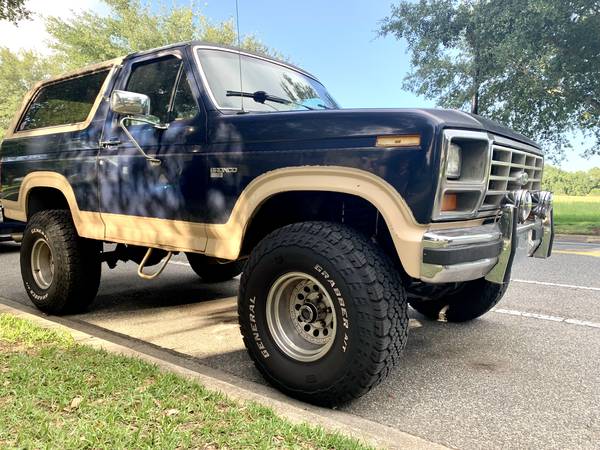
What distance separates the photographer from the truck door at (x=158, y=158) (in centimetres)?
341

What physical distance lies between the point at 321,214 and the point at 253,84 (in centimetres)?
124

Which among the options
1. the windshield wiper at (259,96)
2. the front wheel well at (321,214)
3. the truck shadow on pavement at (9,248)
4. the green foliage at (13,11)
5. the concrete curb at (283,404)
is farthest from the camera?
the green foliage at (13,11)

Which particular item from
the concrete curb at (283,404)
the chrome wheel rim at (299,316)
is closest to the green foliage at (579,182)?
the chrome wheel rim at (299,316)

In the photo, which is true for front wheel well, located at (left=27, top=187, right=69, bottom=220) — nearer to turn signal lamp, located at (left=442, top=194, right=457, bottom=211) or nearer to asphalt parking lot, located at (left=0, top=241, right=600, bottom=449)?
asphalt parking lot, located at (left=0, top=241, right=600, bottom=449)

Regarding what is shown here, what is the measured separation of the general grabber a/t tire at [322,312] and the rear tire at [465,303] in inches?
60.5

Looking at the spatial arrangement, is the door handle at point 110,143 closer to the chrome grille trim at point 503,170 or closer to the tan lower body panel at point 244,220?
the tan lower body panel at point 244,220

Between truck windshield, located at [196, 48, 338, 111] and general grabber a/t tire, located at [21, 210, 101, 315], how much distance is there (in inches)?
81.8

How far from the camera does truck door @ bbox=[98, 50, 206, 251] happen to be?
134 inches

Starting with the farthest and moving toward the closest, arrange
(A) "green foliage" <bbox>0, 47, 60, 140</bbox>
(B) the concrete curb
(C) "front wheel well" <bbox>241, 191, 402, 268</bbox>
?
(A) "green foliage" <bbox>0, 47, 60, 140</bbox> < (C) "front wheel well" <bbox>241, 191, 402, 268</bbox> < (B) the concrete curb

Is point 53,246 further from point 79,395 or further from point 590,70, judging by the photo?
point 590,70

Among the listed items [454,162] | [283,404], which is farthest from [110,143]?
[454,162]

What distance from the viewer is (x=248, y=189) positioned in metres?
3.05

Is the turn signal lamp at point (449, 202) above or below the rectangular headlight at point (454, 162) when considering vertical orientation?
below

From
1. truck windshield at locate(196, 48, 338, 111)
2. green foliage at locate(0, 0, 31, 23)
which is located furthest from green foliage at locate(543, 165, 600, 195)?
truck windshield at locate(196, 48, 338, 111)
